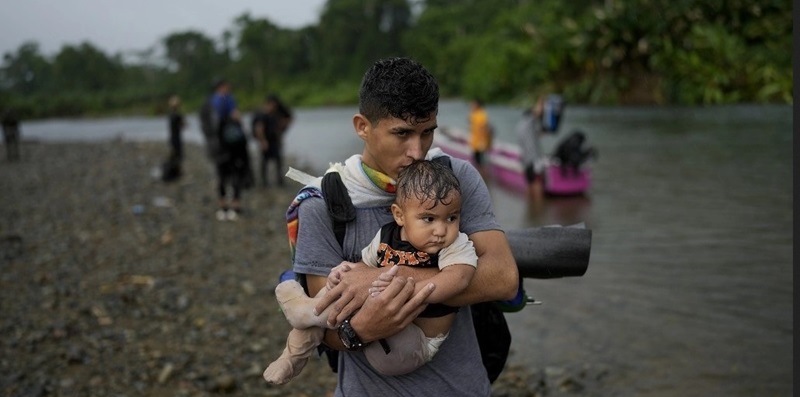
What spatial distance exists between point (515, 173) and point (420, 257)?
11892 millimetres

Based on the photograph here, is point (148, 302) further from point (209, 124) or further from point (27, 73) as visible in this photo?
point (27, 73)

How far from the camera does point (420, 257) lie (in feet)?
6.50

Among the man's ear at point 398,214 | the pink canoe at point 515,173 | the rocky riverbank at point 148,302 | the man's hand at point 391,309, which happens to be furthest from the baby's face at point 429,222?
the pink canoe at point 515,173

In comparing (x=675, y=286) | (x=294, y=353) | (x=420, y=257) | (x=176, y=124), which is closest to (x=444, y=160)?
(x=420, y=257)

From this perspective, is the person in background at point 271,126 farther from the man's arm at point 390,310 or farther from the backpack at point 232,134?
the man's arm at point 390,310

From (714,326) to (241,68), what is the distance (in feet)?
320

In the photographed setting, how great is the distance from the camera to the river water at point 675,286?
204 inches

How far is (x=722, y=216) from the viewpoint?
10.5 metres

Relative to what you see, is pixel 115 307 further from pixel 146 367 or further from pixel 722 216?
pixel 722 216

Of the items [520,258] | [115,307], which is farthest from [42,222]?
[520,258]

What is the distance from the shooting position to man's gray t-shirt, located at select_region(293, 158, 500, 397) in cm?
204

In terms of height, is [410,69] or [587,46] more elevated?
[587,46]

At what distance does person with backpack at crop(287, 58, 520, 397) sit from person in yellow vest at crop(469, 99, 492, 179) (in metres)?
12.5

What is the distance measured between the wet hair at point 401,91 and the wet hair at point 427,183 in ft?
0.42
